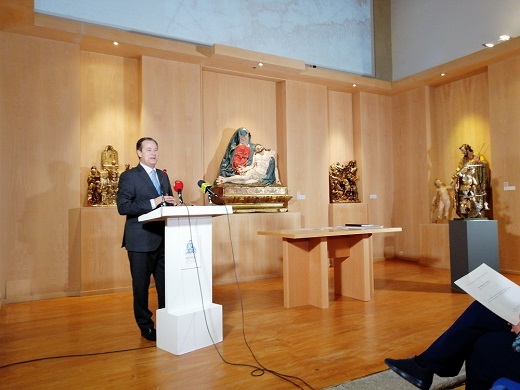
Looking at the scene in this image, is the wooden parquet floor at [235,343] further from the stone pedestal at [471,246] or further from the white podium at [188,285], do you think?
the stone pedestal at [471,246]

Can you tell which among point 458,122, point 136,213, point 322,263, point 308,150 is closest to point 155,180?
point 136,213

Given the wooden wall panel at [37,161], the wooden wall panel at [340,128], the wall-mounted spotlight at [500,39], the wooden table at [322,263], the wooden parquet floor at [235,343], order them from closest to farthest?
1. the wooden parquet floor at [235,343]
2. the wooden table at [322,263]
3. the wooden wall panel at [37,161]
4. the wall-mounted spotlight at [500,39]
5. the wooden wall panel at [340,128]

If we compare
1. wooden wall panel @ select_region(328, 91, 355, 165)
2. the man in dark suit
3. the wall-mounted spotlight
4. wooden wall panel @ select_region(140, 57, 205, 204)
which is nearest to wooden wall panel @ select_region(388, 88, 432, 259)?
wooden wall panel @ select_region(328, 91, 355, 165)

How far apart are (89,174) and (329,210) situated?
Result: 13.1 ft

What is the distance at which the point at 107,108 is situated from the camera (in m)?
6.02

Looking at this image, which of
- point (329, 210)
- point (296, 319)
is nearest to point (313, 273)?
point (296, 319)

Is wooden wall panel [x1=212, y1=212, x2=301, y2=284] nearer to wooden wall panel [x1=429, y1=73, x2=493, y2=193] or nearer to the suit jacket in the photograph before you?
the suit jacket

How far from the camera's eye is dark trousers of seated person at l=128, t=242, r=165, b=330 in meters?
3.28

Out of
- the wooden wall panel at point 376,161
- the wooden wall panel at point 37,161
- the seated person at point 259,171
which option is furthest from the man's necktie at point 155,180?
the wooden wall panel at point 376,161

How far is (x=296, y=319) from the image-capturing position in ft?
13.0

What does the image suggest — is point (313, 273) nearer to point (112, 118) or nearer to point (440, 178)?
point (112, 118)

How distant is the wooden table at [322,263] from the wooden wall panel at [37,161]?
2.71 m

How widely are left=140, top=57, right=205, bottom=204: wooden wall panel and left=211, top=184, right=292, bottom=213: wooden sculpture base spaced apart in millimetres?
463

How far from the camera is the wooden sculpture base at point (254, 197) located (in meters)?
6.32
